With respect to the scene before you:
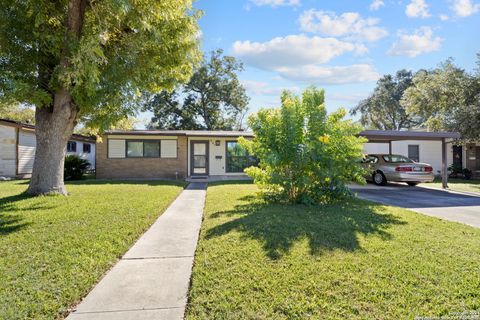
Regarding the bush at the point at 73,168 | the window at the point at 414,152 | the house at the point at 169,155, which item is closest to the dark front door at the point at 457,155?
the window at the point at 414,152

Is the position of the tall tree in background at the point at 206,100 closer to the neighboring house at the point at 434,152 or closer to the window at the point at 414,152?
the neighboring house at the point at 434,152

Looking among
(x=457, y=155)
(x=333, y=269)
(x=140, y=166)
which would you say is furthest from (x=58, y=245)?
(x=457, y=155)

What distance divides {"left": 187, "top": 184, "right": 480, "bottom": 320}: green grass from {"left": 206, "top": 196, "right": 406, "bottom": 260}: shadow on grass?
0.02 metres

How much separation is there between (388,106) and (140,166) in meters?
29.9

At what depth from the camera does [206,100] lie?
31656 mm

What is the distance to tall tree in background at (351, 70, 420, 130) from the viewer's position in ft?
111

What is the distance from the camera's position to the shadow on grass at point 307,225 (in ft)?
14.1

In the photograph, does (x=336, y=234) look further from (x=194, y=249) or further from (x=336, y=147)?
(x=336, y=147)

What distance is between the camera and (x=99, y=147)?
51.0 feet

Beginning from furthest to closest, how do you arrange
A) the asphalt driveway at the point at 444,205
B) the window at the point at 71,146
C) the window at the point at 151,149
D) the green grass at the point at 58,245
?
the window at the point at 71,146 < the window at the point at 151,149 < the asphalt driveway at the point at 444,205 < the green grass at the point at 58,245

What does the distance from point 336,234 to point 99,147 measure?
1420cm

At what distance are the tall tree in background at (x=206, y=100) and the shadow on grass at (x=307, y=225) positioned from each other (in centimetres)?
2533

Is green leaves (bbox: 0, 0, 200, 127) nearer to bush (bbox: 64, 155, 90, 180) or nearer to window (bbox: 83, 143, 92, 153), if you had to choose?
bush (bbox: 64, 155, 90, 180)

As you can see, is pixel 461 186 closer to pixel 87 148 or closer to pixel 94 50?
pixel 94 50
